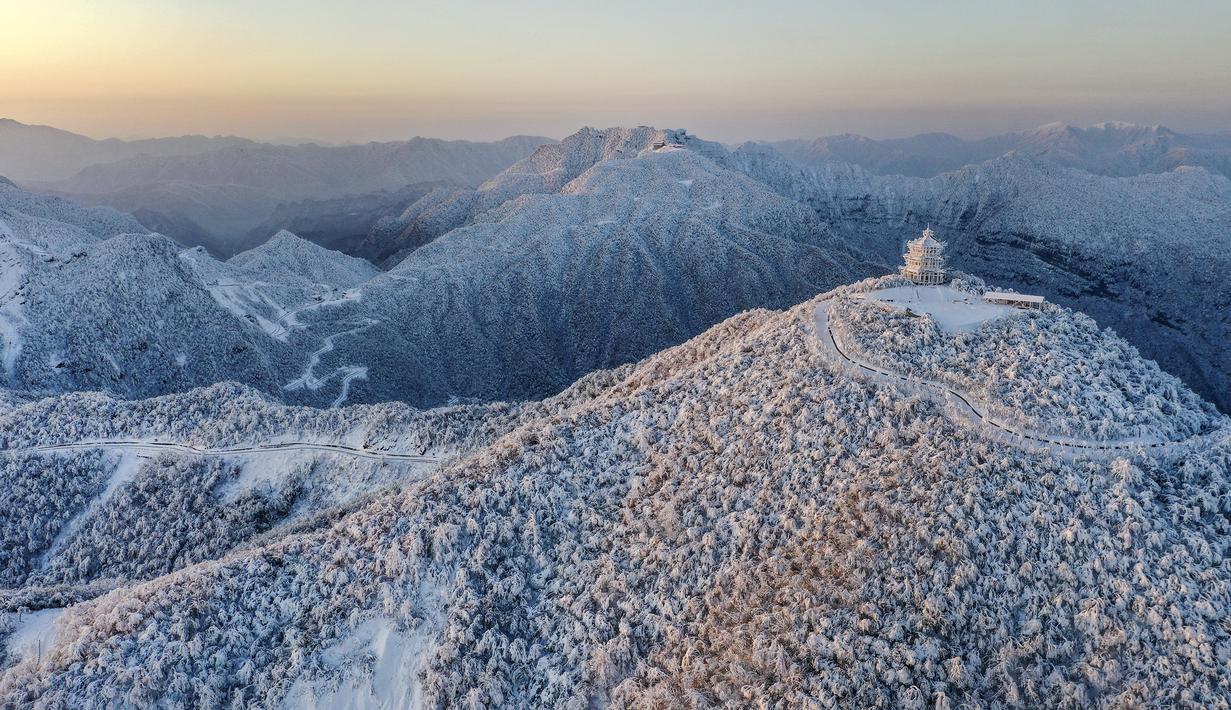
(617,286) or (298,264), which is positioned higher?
(298,264)

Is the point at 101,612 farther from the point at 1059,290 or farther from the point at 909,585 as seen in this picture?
the point at 1059,290

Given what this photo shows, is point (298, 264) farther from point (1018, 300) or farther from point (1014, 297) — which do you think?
point (1018, 300)

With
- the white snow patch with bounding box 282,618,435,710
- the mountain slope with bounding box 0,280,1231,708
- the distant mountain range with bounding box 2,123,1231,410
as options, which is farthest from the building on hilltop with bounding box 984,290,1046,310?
the distant mountain range with bounding box 2,123,1231,410

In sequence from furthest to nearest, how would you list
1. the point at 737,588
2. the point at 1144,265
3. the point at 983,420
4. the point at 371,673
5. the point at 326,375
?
1. the point at 1144,265
2. the point at 326,375
3. the point at 983,420
4. the point at 737,588
5. the point at 371,673

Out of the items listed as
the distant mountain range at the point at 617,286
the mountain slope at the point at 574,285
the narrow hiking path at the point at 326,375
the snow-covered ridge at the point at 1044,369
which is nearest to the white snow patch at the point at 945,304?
the snow-covered ridge at the point at 1044,369

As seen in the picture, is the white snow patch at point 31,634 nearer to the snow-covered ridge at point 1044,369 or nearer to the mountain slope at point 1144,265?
the snow-covered ridge at point 1044,369

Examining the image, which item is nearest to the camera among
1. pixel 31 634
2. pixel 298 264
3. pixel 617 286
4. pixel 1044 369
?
pixel 31 634

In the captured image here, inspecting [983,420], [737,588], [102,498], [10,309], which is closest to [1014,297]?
[983,420]
